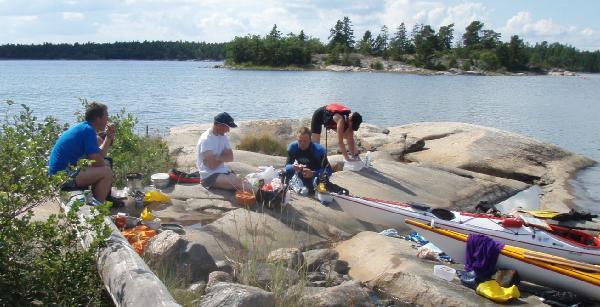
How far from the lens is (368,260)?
26.4 ft

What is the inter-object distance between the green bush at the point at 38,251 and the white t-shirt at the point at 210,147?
4294 millimetres

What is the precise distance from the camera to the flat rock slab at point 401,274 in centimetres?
702

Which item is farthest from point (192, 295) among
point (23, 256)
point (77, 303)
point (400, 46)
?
point (400, 46)

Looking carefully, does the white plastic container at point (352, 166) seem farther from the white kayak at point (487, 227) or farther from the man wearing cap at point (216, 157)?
the man wearing cap at point (216, 157)

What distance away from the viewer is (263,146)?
1523cm

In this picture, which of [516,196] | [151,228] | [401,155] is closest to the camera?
[151,228]

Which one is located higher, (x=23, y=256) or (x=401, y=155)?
(x=23, y=256)

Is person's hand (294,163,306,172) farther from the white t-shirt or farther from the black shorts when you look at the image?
the black shorts

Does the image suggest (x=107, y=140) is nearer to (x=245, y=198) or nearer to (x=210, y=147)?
(x=210, y=147)

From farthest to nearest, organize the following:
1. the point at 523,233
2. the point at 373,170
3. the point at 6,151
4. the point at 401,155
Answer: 1. the point at 401,155
2. the point at 373,170
3. the point at 523,233
4. the point at 6,151

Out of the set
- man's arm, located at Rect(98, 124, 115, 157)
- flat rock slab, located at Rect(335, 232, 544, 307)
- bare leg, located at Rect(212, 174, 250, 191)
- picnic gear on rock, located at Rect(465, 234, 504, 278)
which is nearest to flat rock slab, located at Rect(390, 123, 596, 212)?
picnic gear on rock, located at Rect(465, 234, 504, 278)

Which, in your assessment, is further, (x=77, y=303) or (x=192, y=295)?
(x=192, y=295)

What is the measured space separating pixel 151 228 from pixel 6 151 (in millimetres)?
2621

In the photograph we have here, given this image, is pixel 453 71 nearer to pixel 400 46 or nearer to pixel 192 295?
pixel 400 46
